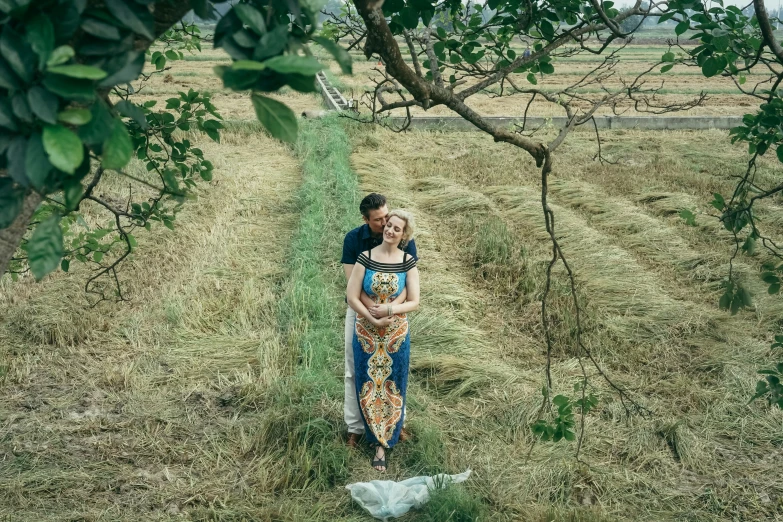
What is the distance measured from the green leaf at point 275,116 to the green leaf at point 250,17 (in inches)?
4.2

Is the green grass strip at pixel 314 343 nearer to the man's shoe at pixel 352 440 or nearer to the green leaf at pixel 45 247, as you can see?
the man's shoe at pixel 352 440

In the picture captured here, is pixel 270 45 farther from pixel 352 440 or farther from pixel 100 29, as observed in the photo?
pixel 352 440

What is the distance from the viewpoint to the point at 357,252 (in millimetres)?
3996

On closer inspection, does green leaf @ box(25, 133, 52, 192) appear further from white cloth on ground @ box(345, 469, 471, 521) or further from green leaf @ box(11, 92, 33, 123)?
white cloth on ground @ box(345, 469, 471, 521)

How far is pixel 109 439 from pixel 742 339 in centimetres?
460

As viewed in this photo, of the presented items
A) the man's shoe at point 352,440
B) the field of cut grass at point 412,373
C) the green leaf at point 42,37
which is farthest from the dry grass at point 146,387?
the green leaf at point 42,37

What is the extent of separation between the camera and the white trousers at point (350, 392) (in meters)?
4.09

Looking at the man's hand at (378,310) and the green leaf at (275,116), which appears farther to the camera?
the man's hand at (378,310)

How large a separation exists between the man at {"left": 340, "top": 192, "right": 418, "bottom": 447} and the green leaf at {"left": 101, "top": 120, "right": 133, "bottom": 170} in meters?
2.63

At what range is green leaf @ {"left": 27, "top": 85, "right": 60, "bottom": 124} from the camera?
38.9 inches

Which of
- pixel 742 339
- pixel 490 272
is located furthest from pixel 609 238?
pixel 742 339

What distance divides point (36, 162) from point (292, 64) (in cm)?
38

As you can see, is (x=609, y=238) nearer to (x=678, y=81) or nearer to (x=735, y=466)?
(x=735, y=466)

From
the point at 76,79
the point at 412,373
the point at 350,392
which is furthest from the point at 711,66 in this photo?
the point at 412,373
